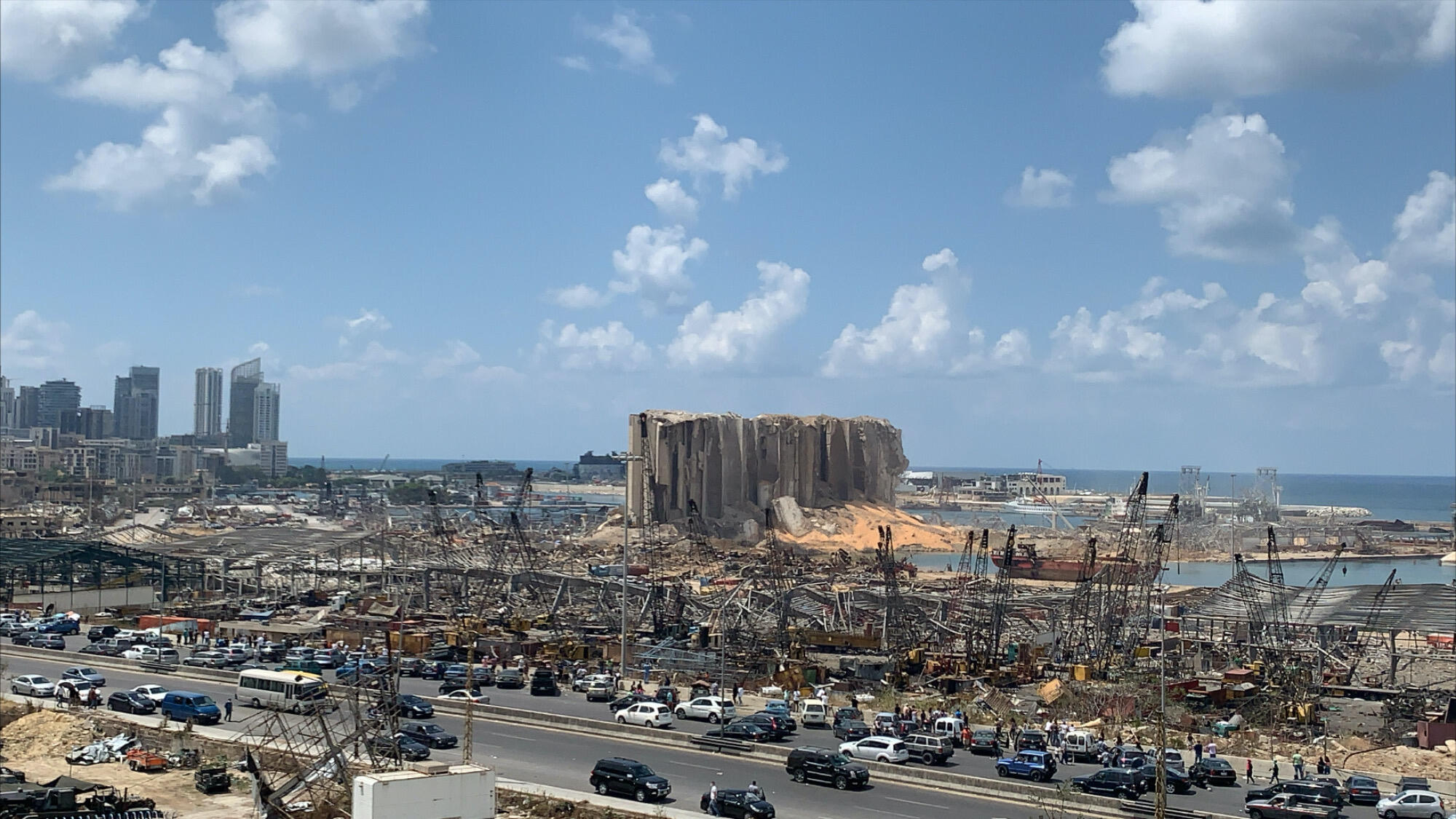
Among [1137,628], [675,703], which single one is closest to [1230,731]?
[675,703]

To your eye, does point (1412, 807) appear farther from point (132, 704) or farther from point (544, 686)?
point (132, 704)

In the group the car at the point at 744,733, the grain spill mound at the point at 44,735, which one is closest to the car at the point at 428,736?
the car at the point at 744,733

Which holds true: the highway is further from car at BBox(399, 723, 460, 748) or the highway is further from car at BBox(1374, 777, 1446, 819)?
car at BBox(399, 723, 460, 748)

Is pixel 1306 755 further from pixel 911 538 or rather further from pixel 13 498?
pixel 13 498

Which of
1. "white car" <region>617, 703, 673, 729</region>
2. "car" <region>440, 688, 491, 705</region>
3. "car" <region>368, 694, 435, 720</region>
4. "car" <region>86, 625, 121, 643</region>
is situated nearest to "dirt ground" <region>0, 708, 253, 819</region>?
"car" <region>368, 694, 435, 720</region>

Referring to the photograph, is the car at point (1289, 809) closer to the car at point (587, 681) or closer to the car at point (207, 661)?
the car at point (587, 681)
